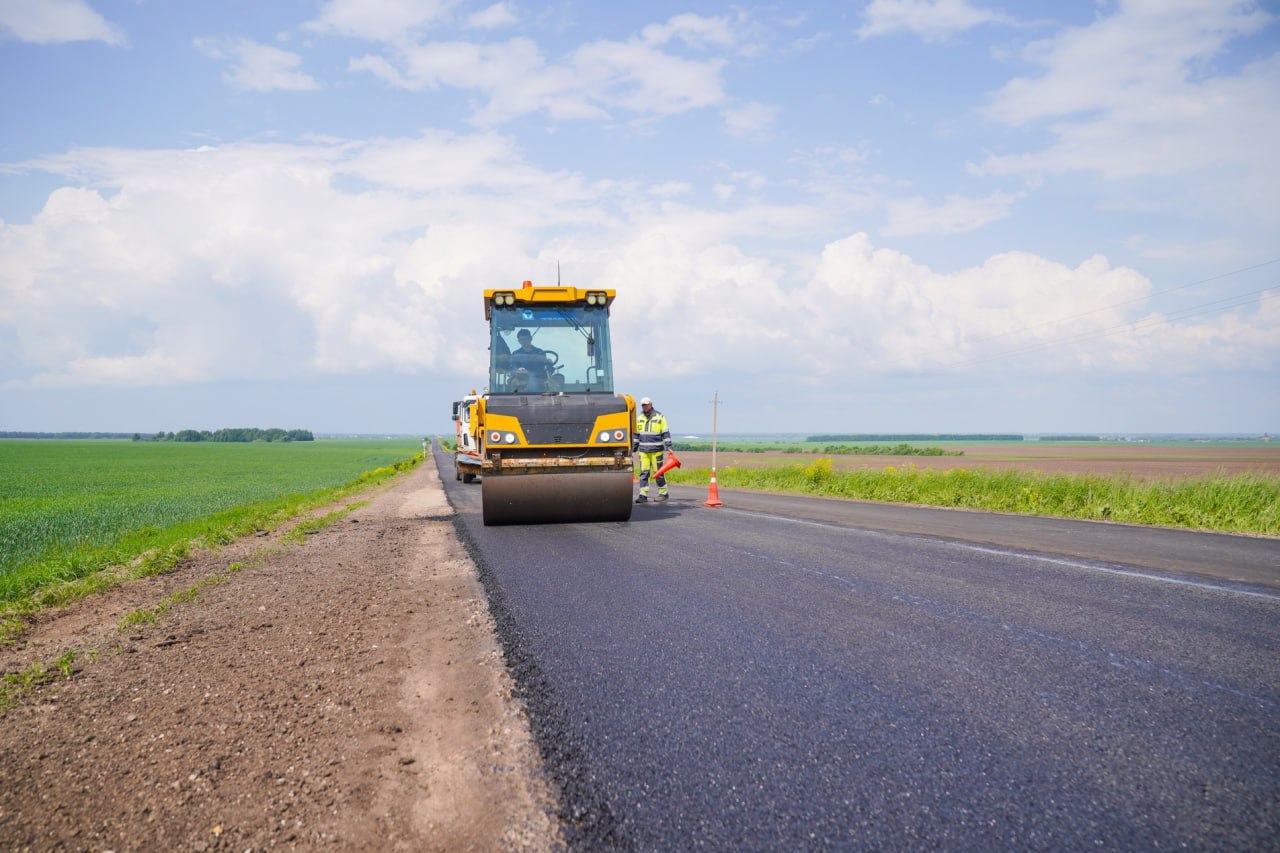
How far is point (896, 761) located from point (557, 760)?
4.11ft

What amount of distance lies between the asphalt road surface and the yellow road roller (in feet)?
10.5

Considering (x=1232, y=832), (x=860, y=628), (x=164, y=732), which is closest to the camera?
(x=1232, y=832)

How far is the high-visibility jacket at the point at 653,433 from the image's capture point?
1455cm

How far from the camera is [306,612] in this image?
18.3 feet

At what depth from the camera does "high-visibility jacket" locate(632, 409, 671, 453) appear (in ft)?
47.7

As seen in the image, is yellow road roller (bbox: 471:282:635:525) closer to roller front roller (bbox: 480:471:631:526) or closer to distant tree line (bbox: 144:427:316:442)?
roller front roller (bbox: 480:471:631:526)

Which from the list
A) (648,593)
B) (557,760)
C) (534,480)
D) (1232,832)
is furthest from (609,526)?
(1232,832)

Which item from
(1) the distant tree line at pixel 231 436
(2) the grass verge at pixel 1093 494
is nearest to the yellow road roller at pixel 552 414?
(2) the grass verge at pixel 1093 494

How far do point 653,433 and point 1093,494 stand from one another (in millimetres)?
8207

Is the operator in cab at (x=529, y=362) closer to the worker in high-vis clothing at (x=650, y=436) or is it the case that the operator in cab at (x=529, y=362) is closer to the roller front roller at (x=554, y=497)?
the roller front roller at (x=554, y=497)

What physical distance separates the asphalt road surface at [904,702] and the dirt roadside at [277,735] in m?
0.30

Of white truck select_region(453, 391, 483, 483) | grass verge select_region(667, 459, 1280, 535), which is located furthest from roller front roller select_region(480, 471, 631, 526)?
grass verge select_region(667, 459, 1280, 535)

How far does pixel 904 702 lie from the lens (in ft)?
10.8

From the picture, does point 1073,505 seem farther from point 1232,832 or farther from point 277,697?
point 277,697
